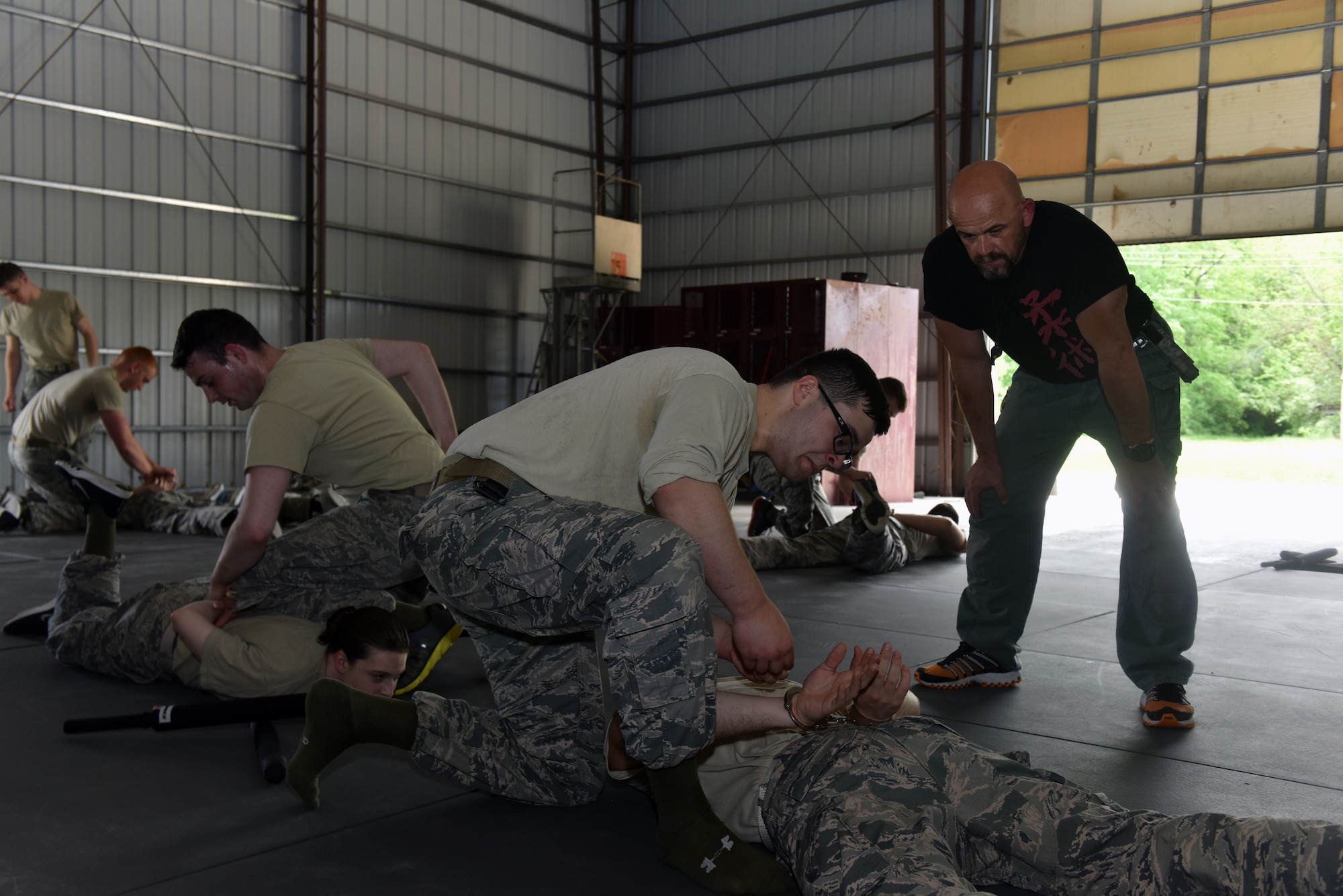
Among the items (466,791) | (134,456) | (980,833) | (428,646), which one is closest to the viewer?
(980,833)

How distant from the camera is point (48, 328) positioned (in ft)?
31.0

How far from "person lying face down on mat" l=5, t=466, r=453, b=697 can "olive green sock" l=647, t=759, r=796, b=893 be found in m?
1.31

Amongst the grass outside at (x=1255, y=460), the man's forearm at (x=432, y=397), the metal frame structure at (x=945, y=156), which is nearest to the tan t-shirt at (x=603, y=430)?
the man's forearm at (x=432, y=397)

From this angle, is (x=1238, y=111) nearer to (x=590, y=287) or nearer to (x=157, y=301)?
(x=590, y=287)

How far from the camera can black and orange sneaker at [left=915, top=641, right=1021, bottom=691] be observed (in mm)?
3809

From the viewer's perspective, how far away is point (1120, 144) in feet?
44.2

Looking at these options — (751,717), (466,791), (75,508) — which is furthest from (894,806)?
(75,508)

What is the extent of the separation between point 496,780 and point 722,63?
54.9ft

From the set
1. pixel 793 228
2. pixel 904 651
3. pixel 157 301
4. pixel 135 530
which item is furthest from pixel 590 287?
pixel 904 651

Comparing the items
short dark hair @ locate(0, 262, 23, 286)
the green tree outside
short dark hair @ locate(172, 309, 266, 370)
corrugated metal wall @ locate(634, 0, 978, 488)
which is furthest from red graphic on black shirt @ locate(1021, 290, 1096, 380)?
the green tree outside

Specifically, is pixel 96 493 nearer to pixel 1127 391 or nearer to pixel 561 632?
pixel 561 632

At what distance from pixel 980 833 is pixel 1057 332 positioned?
1856 mm

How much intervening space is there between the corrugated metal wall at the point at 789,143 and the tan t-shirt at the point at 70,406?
432 inches

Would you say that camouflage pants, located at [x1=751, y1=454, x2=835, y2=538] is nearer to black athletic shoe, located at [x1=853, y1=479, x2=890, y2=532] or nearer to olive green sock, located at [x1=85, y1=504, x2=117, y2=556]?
black athletic shoe, located at [x1=853, y1=479, x2=890, y2=532]
